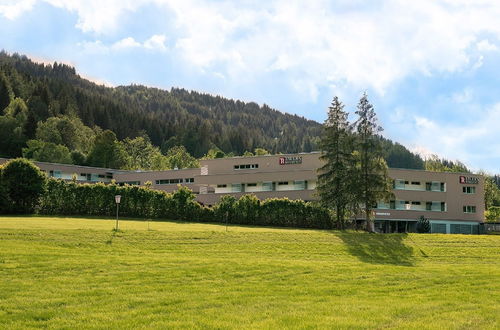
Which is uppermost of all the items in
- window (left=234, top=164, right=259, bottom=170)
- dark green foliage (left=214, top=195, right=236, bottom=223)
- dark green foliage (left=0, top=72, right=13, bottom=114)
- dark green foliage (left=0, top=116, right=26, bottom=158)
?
dark green foliage (left=0, top=72, right=13, bottom=114)

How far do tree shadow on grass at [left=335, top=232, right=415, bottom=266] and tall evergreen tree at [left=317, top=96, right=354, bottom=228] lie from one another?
9.63m

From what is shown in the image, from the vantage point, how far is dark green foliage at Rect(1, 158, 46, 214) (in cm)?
5369

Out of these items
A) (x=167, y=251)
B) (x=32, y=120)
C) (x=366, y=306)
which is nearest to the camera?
(x=366, y=306)

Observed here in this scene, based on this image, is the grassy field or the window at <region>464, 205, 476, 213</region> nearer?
the grassy field

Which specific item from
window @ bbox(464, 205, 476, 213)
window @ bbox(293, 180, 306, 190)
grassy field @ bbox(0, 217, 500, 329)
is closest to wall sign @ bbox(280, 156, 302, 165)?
window @ bbox(293, 180, 306, 190)

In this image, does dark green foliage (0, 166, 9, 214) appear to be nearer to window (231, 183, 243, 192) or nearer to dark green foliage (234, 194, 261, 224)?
dark green foliage (234, 194, 261, 224)

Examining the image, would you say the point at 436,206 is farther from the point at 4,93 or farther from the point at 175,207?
the point at 4,93

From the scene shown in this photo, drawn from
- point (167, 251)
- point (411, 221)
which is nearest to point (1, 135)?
point (411, 221)

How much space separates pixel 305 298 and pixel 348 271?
6589 mm

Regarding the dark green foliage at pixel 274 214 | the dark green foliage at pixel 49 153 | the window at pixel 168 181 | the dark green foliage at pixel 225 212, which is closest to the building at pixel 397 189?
the window at pixel 168 181

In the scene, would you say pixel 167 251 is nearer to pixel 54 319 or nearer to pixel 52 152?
pixel 54 319

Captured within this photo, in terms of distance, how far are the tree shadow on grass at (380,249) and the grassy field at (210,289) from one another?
41.3 inches

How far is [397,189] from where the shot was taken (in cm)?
7069

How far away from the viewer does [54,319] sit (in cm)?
1304
